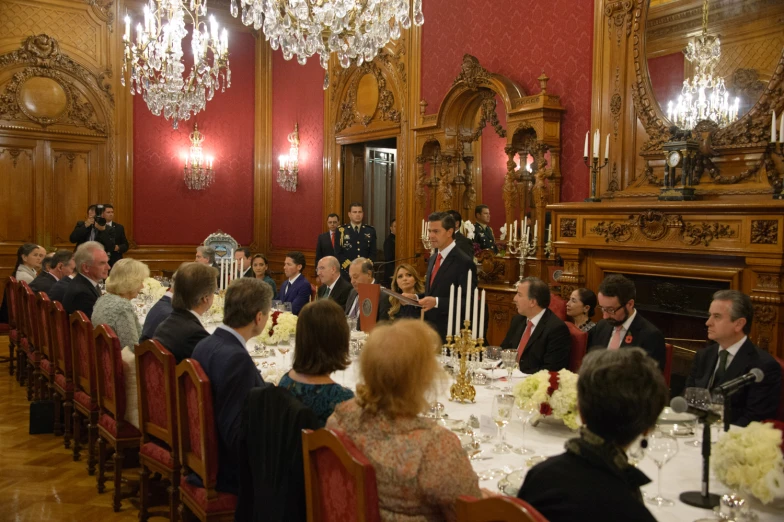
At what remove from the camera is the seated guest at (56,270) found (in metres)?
6.52

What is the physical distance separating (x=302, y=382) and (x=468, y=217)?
641cm

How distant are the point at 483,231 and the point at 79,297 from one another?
4639mm

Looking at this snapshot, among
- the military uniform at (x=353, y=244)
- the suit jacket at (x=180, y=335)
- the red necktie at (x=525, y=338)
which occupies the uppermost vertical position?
the military uniform at (x=353, y=244)

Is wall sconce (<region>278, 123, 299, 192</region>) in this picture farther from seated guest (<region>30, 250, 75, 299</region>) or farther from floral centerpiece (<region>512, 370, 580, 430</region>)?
floral centerpiece (<region>512, 370, 580, 430</region>)

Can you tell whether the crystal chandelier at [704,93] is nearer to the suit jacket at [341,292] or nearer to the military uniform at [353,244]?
the suit jacket at [341,292]

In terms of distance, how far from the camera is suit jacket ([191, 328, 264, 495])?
282 centimetres

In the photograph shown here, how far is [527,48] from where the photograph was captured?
7641 mm

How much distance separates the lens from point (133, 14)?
37.1 feet

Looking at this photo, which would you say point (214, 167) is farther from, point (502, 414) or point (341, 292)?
point (502, 414)

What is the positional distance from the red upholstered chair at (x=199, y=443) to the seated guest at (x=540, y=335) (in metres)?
1.93

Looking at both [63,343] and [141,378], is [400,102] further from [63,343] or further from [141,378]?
[141,378]

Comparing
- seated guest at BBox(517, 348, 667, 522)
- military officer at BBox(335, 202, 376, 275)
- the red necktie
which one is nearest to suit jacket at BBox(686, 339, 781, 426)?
the red necktie

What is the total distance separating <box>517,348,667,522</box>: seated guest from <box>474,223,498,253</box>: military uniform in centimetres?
647

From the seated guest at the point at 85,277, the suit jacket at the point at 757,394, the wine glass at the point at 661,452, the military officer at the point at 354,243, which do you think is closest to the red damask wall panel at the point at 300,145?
the military officer at the point at 354,243
